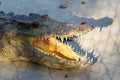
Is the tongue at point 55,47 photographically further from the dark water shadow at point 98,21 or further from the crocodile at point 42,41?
the dark water shadow at point 98,21

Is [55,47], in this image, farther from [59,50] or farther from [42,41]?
[42,41]

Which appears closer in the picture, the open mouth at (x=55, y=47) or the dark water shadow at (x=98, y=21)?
the open mouth at (x=55, y=47)

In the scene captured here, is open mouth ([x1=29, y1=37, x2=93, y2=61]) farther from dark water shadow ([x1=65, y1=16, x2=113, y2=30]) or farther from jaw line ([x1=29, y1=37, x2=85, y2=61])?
dark water shadow ([x1=65, y1=16, x2=113, y2=30])

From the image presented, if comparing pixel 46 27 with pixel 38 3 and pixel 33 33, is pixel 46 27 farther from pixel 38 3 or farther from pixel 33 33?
pixel 38 3

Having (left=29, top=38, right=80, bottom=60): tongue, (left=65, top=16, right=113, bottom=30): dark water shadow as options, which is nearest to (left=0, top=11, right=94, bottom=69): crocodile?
(left=29, top=38, right=80, bottom=60): tongue

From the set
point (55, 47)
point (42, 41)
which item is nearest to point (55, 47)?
point (55, 47)

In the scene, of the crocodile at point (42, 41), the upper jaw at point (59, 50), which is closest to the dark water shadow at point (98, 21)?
the crocodile at point (42, 41)

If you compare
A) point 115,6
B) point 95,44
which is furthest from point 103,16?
point 95,44
